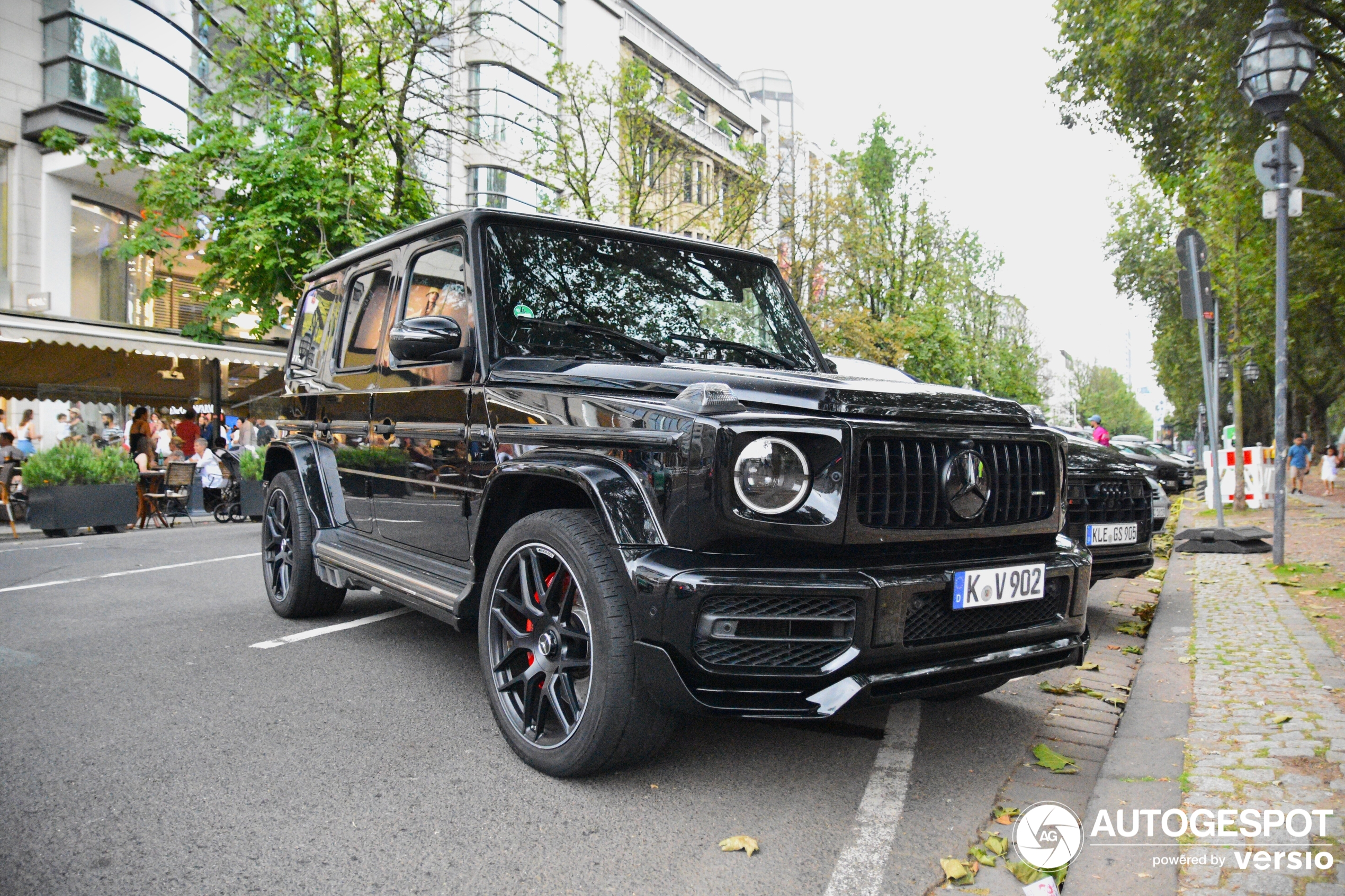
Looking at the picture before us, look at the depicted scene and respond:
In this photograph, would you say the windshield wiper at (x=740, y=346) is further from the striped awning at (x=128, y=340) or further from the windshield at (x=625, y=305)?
the striped awning at (x=128, y=340)

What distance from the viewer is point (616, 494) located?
291cm

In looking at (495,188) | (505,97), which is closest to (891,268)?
(495,188)

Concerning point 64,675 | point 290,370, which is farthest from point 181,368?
point 64,675

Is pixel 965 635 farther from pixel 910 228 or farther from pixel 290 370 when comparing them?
pixel 910 228

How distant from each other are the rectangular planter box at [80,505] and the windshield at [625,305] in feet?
38.3

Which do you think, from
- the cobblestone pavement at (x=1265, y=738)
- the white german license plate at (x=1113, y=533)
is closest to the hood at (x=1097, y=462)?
the white german license plate at (x=1113, y=533)

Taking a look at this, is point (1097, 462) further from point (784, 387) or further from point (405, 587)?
point (405, 587)

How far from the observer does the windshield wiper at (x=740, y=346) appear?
401 centimetres

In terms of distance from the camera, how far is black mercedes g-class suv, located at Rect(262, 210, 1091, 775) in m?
2.71

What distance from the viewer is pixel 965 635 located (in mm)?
2953

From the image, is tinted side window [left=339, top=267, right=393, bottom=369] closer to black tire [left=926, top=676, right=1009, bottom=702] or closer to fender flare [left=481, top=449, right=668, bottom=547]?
fender flare [left=481, top=449, right=668, bottom=547]

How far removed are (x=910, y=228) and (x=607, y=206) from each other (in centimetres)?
1908

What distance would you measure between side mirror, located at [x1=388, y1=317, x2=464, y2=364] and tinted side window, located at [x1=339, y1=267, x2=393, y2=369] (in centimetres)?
101

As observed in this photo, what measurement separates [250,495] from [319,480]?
428 inches
